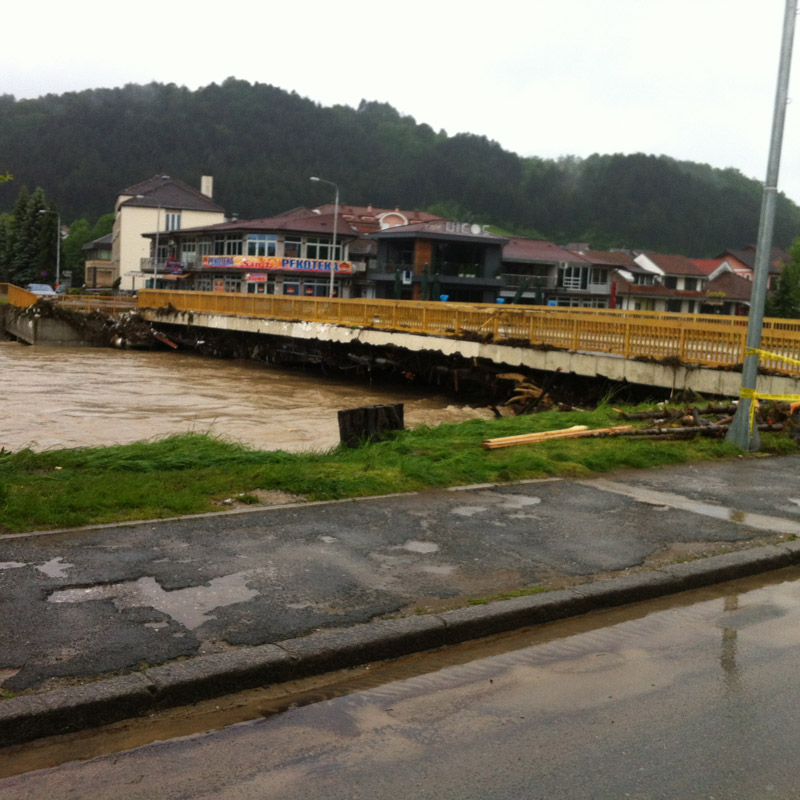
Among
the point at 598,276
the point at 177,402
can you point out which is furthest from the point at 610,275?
the point at 177,402

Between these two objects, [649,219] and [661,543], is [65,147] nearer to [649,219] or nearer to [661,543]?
[649,219]

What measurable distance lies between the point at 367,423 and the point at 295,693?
25.6 feet

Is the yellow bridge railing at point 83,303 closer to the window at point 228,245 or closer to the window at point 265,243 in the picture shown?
the window at point 265,243

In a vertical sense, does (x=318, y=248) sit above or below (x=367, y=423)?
above

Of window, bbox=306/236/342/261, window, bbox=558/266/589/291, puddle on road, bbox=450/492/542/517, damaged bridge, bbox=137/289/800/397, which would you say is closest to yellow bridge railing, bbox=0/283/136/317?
damaged bridge, bbox=137/289/800/397

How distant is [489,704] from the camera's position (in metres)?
4.68

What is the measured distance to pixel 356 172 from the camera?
163 m

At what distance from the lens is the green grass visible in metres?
7.78

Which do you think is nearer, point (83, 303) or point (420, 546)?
point (420, 546)

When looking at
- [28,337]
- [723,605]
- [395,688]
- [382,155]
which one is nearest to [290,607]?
[395,688]

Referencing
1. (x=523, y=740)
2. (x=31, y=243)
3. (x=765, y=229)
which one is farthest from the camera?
(x=31, y=243)

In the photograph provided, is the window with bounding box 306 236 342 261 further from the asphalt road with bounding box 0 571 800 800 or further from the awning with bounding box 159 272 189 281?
the asphalt road with bounding box 0 571 800 800

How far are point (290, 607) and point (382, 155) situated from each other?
16872 cm

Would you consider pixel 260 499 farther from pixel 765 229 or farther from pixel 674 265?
pixel 674 265
